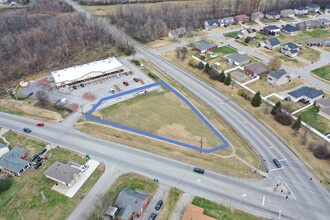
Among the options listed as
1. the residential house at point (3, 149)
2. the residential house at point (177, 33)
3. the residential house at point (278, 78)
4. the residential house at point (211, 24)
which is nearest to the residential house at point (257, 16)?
the residential house at point (211, 24)

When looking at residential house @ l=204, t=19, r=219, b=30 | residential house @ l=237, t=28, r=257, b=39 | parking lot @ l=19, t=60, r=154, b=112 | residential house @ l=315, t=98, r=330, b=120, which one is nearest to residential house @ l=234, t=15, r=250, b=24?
residential house @ l=204, t=19, r=219, b=30

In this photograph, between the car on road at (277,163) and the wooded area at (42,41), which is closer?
the car on road at (277,163)

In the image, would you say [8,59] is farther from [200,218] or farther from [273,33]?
[273,33]

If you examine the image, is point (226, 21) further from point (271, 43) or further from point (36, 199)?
point (36, 199)

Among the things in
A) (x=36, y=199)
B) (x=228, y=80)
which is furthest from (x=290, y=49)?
(x=36, y=199)

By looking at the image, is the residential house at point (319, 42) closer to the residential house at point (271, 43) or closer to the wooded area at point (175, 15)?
the residential house at point (271, 43)


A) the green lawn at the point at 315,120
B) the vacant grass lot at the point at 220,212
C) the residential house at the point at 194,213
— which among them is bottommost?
the vacant grass lot at the point at 220,212

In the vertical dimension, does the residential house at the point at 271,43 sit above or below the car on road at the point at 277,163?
above
